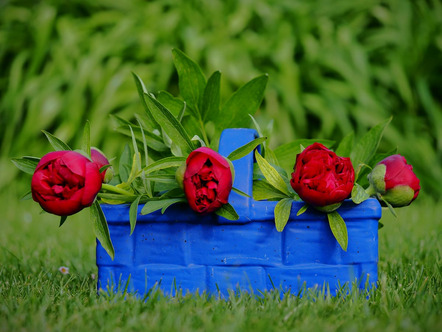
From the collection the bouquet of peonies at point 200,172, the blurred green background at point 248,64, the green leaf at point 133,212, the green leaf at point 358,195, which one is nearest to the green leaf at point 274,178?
the bouquet of peonies at point 200,172

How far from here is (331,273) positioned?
75 centimetres

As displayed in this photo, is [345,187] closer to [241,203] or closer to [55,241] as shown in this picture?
[241,203]

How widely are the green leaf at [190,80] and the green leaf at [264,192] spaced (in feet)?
0.64

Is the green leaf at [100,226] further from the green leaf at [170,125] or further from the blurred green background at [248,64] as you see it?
the blurred green background at [248,64]

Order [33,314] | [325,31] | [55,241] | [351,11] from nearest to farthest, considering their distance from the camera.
Result: [33,314]
[55,241]
[325,31]
[351,11]

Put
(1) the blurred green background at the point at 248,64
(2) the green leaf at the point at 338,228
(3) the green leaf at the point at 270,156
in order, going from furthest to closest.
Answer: (1) the blurred green background at the point at 248,64
(3) the green leaf at the point at 270,156
(2) the green leaf at the point at 338,228

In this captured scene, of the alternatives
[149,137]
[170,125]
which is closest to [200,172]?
[170,125]

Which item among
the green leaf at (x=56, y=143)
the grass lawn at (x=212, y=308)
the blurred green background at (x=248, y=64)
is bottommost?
the grass lawn at (x=212, y=308)

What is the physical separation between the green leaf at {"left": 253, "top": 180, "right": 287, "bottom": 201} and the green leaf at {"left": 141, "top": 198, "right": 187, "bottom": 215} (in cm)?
13

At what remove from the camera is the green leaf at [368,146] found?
85cm

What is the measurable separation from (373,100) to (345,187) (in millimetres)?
1590

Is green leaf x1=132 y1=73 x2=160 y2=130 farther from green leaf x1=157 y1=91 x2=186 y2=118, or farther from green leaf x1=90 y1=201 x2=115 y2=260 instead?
green leaf x1=90 y1=201 x2=115 y2=260

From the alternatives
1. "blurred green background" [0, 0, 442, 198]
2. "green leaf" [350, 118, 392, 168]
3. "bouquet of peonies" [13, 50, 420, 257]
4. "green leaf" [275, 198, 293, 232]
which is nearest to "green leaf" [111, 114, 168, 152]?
"bouquet of peonies" [13, 50, 420, 257]

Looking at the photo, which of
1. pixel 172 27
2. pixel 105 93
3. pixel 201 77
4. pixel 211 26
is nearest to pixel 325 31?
pixel 211 26
